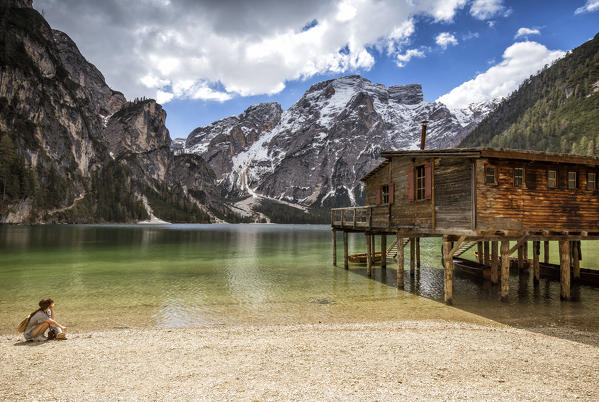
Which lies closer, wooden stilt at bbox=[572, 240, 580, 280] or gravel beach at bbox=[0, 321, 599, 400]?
gravel beach at bbox=[0, 321, 599, 400]

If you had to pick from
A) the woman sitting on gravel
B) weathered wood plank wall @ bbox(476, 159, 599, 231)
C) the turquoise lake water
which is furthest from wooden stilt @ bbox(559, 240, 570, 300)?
the woman sitting on gravel

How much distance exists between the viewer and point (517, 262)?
32188 mm

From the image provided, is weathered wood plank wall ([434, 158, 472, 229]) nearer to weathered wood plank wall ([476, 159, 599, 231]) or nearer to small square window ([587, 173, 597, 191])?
weathered wood plank wall ([476, 159, 599, 231])

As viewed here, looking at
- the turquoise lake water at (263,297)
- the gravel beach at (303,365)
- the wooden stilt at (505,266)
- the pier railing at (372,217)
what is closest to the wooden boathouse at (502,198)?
the wooden stilt at (505,266)

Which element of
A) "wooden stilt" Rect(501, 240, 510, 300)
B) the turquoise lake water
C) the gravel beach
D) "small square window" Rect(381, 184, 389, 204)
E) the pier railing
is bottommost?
the turquoise lake water

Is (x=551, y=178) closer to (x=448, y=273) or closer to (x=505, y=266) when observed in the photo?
(x=505, y=266)

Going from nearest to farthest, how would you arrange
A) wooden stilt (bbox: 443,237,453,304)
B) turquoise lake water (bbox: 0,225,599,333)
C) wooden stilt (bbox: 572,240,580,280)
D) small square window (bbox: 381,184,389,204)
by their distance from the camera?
1. turquoise lake water (bbox: 0,225,599,333)
2. wooden stilt (bbox: 443,237,453,304)
3. wooden stilt (bbox: 572,240,580,280)
4. small square window (bbox: 381,184,389,204)

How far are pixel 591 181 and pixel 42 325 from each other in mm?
28029

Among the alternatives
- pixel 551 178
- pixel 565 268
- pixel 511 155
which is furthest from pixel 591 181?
pixel 511 155

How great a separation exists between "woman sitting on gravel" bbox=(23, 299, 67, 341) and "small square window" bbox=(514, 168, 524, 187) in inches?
862

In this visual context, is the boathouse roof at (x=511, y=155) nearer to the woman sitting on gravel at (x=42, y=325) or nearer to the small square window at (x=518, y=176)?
the small square window at (x=518, y=176)

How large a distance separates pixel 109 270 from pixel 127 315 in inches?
739

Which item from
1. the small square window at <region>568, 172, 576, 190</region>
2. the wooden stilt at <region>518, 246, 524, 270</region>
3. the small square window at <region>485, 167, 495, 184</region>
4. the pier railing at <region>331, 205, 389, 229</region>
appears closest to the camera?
the small square window at <region>485, 167, 495, 184</region>

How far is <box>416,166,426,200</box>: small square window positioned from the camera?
21.9 metres
